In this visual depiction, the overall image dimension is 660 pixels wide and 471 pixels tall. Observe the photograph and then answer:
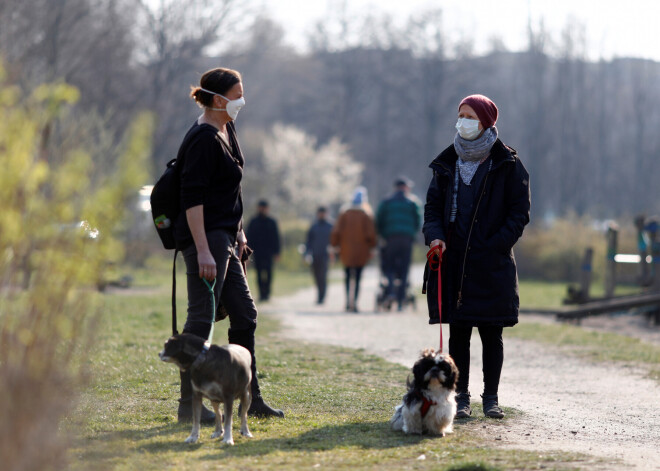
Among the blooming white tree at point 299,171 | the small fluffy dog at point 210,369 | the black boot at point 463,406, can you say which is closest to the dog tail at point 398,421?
the black boot at point 463,406

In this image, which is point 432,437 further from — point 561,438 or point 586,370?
point 586,370

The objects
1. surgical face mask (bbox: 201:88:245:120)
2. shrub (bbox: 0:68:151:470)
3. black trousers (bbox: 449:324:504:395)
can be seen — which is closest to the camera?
shrub (bbox: 0:68:151:470)

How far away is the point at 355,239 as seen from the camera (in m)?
17.2

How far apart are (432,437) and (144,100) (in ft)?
130

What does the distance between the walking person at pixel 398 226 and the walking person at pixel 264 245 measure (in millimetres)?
2976

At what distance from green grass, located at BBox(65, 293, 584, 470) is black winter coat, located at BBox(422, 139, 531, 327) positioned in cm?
71

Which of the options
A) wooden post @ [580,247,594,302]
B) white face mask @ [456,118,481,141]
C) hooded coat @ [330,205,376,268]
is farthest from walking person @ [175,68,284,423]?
wooden post @ [580,247,594,302]

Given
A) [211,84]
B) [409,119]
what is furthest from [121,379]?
[409,119]

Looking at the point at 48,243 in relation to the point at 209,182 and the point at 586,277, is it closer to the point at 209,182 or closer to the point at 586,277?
the point at 209,182

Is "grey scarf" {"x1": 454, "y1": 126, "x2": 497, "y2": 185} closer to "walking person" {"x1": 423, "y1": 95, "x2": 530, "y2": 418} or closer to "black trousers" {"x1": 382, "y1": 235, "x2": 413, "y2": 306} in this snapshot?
"walking person" {"x1": 423, "y1": 95, "x2": 530, "y2": 418}

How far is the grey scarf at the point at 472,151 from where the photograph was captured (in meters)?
6.19

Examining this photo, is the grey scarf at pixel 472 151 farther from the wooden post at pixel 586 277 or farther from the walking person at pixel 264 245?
the walking person at pixel 264 245

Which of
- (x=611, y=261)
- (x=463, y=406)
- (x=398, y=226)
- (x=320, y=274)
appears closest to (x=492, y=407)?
(x=463, y=406)

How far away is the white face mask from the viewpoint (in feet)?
20.2
